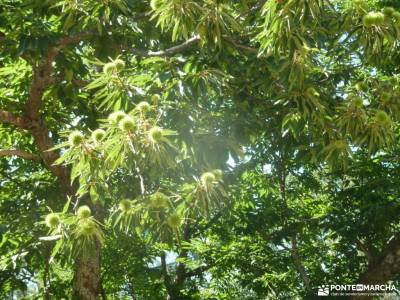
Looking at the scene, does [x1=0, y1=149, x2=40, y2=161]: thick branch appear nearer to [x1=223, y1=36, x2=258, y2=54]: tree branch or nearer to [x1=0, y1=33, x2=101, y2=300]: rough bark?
[x1=0, y1=33, x2=101, y2=300]: rough bark

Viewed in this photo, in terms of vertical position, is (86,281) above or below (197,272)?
below

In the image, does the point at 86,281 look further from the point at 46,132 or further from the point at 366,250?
the point at 366,250

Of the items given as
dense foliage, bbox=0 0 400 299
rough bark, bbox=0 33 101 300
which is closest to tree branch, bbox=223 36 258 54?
dense foliage, bbox=0 0 400 299

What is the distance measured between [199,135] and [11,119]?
1966 millimetres

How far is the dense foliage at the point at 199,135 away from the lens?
281 centimetres

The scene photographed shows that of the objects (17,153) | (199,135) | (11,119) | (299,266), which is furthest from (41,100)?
(299,266)

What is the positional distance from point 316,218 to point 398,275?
4.19 ft

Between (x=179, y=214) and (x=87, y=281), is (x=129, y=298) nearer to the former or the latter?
(x=87, y=281)

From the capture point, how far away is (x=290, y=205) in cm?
720

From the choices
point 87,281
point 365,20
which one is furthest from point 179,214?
point 87,281

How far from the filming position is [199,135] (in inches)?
134

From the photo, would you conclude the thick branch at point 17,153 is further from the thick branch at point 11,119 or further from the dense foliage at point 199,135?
the thick branch at point 11,119

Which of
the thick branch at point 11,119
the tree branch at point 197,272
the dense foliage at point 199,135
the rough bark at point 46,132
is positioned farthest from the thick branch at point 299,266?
the thick branch at point 11,119

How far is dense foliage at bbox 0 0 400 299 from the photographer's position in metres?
2.81
